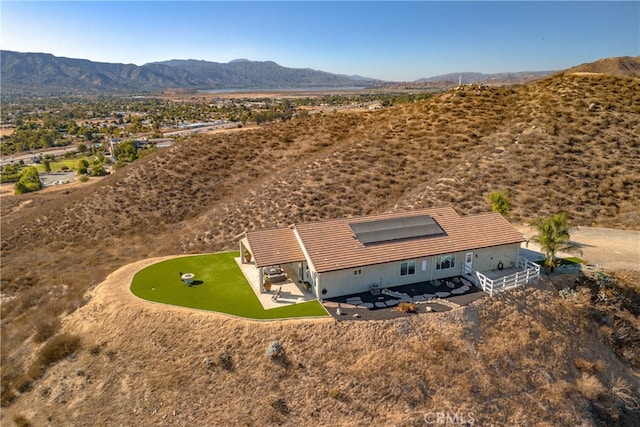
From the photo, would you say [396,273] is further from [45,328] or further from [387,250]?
[45,328]

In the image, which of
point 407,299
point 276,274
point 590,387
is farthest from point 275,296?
point 590,387

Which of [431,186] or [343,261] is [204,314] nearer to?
[343,261]

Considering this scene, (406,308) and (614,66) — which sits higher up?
(614,66)

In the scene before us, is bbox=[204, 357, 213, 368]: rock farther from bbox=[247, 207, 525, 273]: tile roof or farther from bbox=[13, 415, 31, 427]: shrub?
bbox=[13, 415, 31, 427]: shrub

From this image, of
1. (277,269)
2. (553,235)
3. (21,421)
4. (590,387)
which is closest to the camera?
(21,421)

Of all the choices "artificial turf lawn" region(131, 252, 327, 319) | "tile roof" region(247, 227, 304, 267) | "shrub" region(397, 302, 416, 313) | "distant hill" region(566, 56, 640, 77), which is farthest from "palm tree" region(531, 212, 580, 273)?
"distant hill" region(566, 56, 640, 77)

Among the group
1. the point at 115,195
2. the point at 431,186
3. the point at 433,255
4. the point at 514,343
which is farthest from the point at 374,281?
the point at 115,195

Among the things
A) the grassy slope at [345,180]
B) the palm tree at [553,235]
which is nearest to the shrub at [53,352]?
the grassy slope at [345,180]

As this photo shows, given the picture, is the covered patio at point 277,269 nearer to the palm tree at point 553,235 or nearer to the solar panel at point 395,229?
the solar panel at point 395,229

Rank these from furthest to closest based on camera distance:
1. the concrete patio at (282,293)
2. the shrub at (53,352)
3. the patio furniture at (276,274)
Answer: the patio furniture at (276,274)
the concrete patio at (282,293)
the shrub at (53,352)
